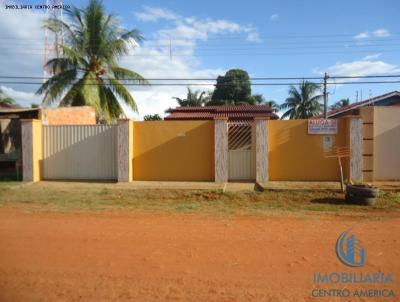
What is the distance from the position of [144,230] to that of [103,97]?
13.3 meters

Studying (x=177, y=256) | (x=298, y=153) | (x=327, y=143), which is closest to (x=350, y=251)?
(x=177, y=256)

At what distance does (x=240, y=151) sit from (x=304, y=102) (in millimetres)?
22500

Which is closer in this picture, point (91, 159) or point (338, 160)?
point (338, 160)

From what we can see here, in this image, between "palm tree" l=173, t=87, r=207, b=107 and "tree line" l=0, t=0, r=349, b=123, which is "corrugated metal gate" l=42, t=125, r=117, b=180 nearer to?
"tree line" l=0, t=0, r=349, b=123

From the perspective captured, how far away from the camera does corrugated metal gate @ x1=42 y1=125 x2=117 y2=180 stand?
1165 cm

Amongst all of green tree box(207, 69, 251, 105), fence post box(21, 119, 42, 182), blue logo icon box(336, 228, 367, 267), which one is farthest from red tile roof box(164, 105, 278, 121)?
blue logo icon box(336, 228, 367, 267)

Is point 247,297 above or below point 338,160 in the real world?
below

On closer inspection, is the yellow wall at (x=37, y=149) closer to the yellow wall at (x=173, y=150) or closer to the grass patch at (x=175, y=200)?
the grass patch at (x=175, y=200)

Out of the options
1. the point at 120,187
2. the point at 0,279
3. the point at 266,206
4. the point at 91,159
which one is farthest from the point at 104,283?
the point at 91,159

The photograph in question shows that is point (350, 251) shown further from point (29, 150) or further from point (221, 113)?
point (221, 113)

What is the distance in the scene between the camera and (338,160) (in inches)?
419

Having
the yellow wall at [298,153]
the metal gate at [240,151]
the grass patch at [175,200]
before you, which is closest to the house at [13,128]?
the grass patch at [175,200]

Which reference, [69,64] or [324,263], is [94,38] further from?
[324,263]

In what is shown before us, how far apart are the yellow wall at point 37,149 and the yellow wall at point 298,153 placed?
320 inches
